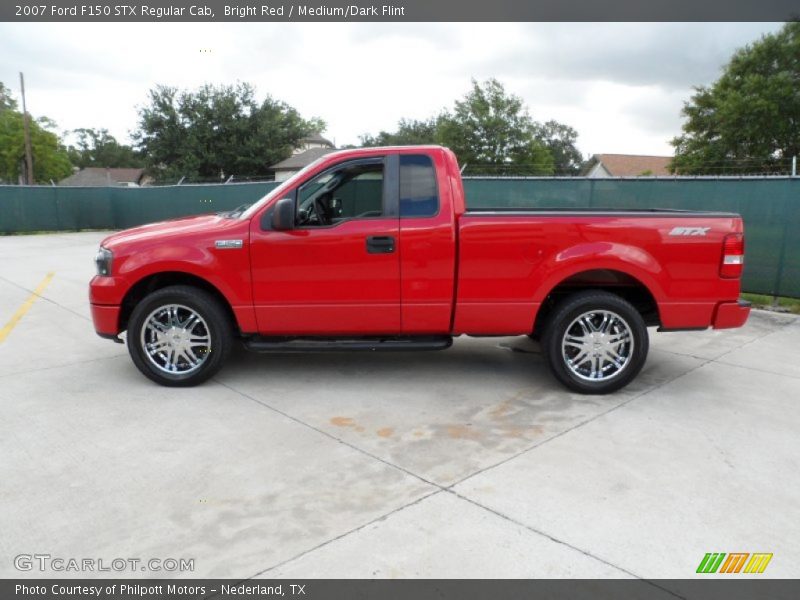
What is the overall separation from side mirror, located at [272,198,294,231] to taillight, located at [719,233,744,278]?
3.44 metres

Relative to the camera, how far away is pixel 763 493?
3.42 m

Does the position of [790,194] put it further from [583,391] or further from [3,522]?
[3,522]

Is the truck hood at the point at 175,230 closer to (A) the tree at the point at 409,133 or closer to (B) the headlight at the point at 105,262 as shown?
(B) the headlight at the point at 105,262

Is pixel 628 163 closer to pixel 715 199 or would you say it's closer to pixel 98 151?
pixel 715 199

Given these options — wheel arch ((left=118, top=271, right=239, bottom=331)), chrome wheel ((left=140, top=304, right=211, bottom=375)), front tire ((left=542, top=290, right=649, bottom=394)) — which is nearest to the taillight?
front tire ((left=542, top=290, right=649, bottom=394))

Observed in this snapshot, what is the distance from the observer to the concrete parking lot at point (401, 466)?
289cm

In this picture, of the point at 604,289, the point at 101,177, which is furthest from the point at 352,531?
the point at 101,177

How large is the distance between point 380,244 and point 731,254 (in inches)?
110

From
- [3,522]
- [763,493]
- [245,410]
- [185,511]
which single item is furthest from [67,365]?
[763,493]

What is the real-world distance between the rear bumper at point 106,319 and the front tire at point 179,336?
181 millimetres

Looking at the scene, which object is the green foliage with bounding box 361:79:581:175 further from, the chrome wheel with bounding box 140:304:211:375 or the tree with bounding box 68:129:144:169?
the tree with bounding box 68:129:144:169

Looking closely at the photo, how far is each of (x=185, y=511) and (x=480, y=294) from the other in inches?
108

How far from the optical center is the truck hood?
5.00 meters
